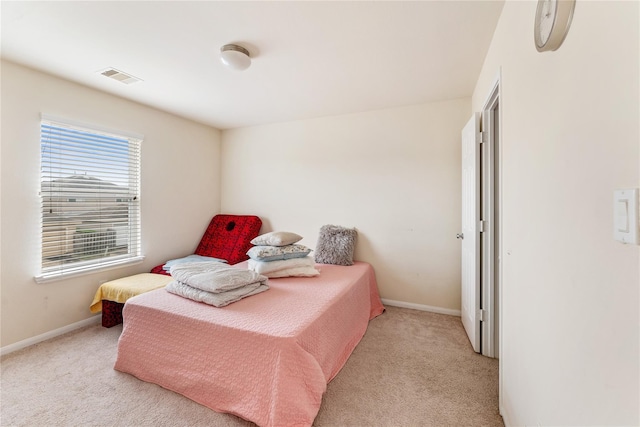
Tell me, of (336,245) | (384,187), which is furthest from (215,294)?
(384,187)

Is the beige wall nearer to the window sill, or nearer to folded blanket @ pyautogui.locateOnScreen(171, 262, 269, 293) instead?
folded blanket @ pyautogui.locateOnScreen(171, 262, 269, 293)

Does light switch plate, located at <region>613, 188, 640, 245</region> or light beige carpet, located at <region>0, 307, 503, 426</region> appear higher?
light switch plate, located at <region>613, 188, 640, 245</region>

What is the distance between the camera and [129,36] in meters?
1.86

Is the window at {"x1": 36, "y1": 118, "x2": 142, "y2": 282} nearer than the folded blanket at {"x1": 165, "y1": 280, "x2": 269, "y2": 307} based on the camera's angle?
No

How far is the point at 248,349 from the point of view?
147 centimetres

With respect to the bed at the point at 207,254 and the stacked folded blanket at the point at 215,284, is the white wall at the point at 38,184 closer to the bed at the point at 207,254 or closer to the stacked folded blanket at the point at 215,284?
the bed at the point at 207,254


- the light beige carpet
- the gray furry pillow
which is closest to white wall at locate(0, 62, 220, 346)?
the light beige carpet

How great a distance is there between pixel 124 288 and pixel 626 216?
3.22 m

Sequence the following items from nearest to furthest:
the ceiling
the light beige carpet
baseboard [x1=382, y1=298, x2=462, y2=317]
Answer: the light beige carpet, the ceiling, baseboard [x1=382, y1=298, x2=462, y2=317]

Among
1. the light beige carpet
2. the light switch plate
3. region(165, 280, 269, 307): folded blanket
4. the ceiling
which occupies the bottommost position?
the light beige carpet

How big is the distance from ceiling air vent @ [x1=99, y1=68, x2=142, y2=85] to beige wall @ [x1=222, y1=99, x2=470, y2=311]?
167cm

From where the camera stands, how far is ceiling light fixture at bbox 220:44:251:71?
76.9 inches

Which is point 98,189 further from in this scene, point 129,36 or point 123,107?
point 129,36

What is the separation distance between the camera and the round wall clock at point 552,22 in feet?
2.65
